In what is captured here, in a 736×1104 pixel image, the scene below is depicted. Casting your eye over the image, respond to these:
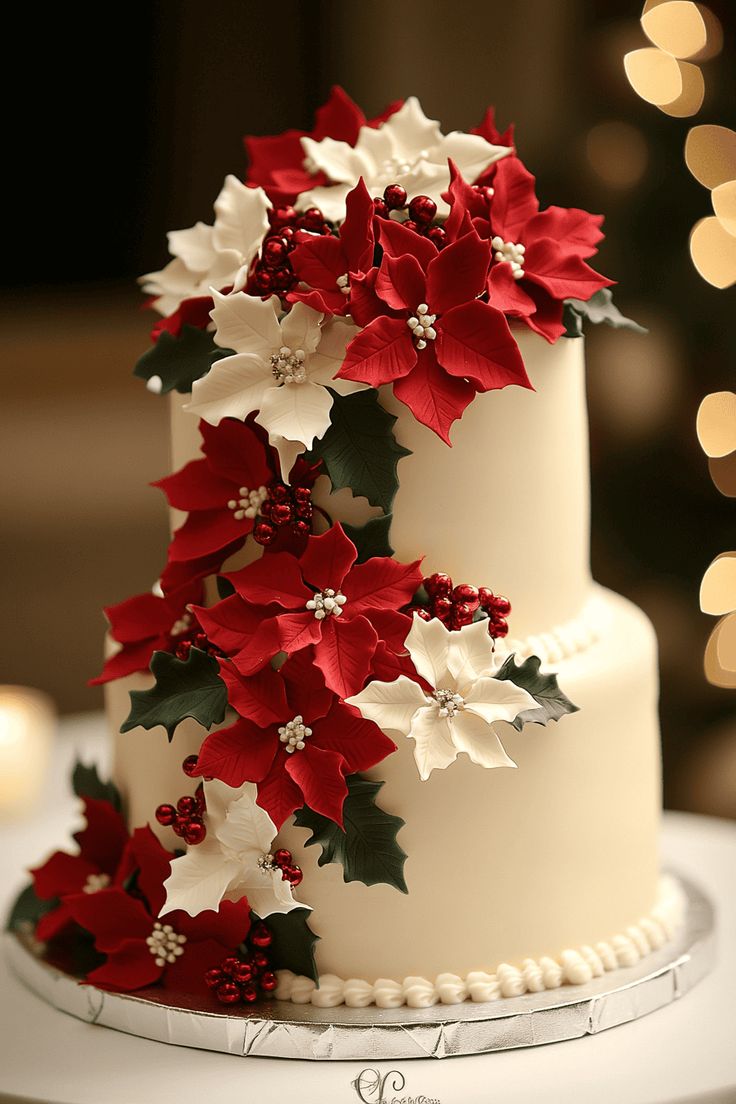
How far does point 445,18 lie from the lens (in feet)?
10.9

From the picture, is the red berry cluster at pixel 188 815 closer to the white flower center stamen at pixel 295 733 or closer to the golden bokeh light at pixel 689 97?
the white flower center stamen at pixel 295 733

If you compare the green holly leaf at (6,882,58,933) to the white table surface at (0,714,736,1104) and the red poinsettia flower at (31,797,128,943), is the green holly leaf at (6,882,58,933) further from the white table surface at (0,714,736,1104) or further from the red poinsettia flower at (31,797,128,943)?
the white table surface at (0,714,736,1104)

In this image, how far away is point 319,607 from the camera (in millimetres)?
1207

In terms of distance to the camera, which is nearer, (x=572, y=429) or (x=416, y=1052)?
(x=416, y=1052)

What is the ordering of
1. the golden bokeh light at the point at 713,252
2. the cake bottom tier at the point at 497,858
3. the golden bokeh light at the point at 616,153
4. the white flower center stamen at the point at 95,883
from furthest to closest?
1. the golden bokeh light at the point at 616,153
2. the golden bokeh light at the point at 713,252
3. the white flower center stamen at the point at 95,883
4. the cake bottom tier at the point at 497,858

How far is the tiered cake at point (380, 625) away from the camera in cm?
121

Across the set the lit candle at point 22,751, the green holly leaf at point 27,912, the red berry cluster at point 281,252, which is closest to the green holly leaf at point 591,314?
the red berry cluster at point 281,252

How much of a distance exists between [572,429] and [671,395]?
1.54 metres

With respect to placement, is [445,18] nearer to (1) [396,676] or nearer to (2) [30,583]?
(2) [30,583]

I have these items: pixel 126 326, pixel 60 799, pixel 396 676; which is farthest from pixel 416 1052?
pixel 126 326

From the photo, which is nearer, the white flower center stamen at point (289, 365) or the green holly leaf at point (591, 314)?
the white flower center stamen at point (289, 365)

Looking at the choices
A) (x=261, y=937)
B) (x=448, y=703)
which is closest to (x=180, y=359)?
(x=448, y=703)

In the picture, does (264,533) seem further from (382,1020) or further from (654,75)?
(654,75)

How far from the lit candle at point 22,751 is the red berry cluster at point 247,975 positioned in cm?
79
